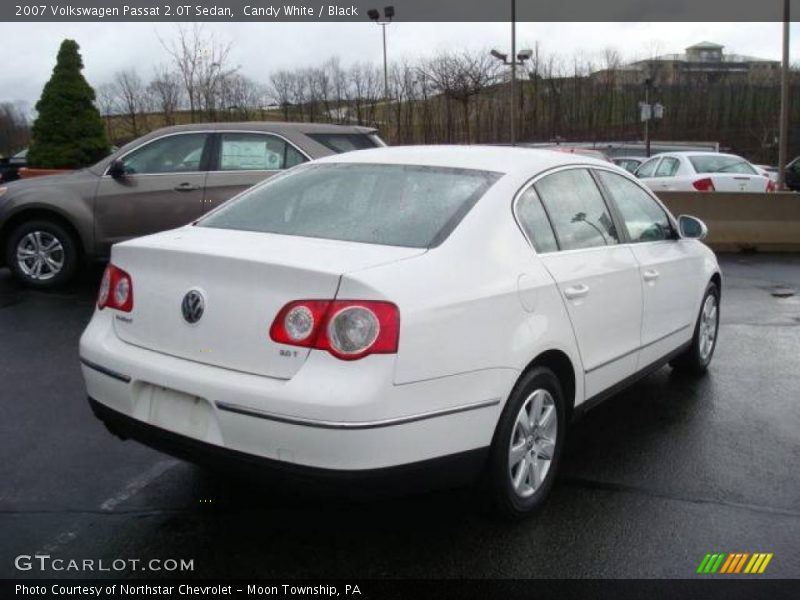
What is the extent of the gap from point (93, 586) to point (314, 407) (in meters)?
1.05


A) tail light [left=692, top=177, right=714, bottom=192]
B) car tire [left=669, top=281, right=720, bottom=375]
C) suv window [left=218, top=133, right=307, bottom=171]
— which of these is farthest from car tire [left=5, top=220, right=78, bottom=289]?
tail light [left=692, top=177, right=714, bottom=192]

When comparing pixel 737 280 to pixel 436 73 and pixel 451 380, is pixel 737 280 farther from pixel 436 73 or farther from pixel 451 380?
pixel 436 73

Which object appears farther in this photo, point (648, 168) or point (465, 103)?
point (465, 103)

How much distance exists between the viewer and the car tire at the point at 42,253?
8.26 m

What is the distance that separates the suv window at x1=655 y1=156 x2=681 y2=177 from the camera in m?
15.4

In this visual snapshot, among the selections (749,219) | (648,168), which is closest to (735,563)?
(749,219)

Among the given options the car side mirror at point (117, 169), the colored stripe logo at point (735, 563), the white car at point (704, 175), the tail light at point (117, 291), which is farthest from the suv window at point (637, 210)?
the white car at point (704, 175)

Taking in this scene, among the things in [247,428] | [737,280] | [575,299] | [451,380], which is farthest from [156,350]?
[737,280]

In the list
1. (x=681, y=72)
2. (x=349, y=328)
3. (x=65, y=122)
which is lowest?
(x=349, y=328)

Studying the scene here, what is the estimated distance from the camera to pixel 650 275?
4465mm

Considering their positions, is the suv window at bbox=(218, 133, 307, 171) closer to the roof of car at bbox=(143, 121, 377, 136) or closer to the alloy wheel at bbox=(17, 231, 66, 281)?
the roof of car at bbox=(143, 121, 377, 136)

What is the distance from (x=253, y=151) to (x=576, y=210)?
5096 millimetres

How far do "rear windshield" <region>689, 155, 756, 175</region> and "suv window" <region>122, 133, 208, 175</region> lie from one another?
10.1 m

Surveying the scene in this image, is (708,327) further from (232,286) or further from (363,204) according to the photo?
(232,286)
